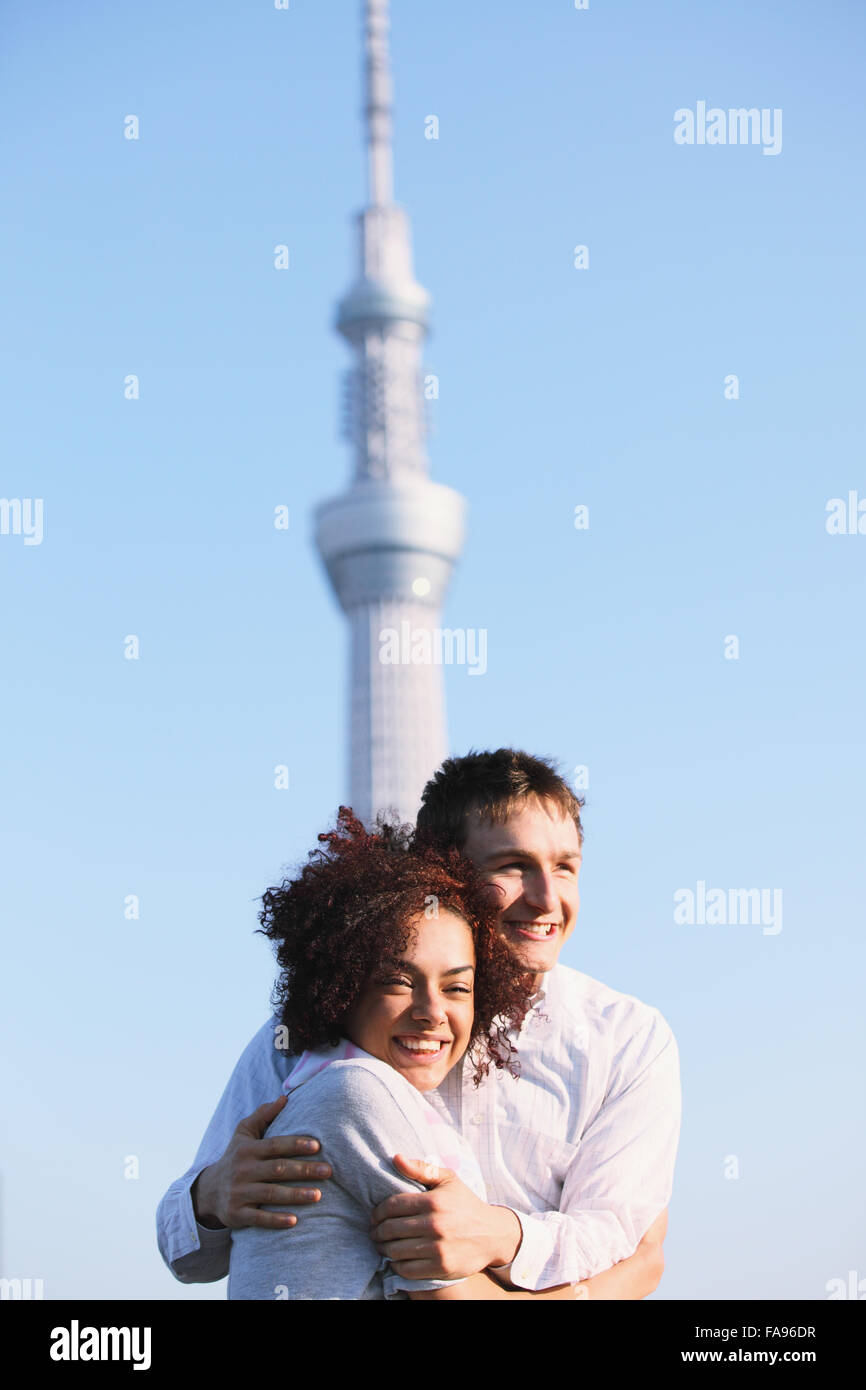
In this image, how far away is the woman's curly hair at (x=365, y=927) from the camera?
4.48m

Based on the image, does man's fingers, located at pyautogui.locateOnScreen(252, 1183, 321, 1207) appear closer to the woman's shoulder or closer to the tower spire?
the woman's shoulder

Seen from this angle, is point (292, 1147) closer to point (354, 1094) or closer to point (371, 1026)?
point (354, 1094)

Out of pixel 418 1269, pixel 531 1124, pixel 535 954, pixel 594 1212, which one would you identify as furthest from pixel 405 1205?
pixel 535 954

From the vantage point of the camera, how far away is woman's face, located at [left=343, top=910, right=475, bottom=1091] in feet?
14.7

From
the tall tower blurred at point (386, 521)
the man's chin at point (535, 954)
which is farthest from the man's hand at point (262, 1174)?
the tall tower blurred at point (386, 521)

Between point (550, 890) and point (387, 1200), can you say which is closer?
point (387, 1200)

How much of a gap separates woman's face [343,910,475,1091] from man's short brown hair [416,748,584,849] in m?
0.77

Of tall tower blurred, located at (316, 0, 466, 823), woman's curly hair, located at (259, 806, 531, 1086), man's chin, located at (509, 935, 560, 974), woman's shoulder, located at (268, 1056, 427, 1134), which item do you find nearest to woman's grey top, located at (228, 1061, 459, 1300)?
woman's shoulder, located at (268, 1056, 427, 1134)
